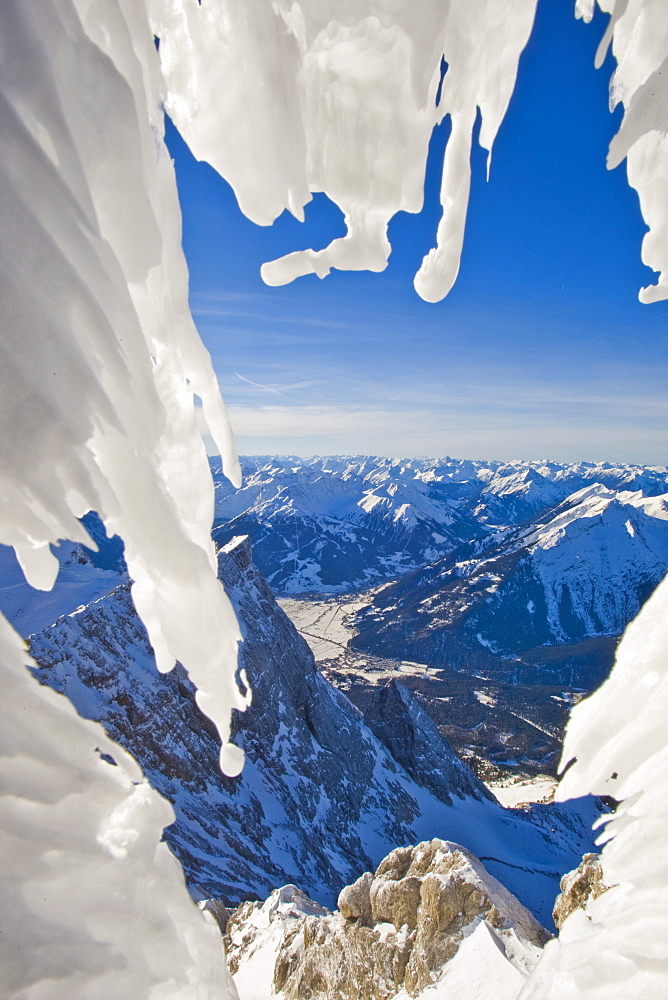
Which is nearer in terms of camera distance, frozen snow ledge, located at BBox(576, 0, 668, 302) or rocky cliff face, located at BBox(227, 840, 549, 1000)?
frozen snow ledge, located at BBox(576, 0, 668, 302)

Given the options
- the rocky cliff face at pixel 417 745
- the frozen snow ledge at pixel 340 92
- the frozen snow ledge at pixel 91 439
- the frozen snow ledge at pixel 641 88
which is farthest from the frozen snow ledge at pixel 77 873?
the rocky cliff face at pixel 417 745

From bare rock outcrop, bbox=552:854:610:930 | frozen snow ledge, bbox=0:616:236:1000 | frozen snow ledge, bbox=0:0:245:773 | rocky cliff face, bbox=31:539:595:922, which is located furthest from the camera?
rocky cliff face, bbox=31:539:595:922

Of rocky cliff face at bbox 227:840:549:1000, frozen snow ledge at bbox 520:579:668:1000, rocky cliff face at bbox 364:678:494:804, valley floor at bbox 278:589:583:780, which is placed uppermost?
frozen snow ledge at bbox 520:579:668:1000

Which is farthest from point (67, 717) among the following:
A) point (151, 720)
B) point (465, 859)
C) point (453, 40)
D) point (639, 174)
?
point (151, 720)

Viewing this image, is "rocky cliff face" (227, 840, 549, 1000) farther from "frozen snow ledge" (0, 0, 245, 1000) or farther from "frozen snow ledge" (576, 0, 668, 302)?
"frozen snow ledge" (576, 0, 668, 302)

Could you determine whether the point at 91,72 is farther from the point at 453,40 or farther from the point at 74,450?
the point at 453,40

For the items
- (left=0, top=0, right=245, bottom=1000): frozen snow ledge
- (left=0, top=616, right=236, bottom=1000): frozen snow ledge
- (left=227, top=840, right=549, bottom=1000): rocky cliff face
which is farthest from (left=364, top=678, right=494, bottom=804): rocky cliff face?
(left=0, top=0, right=245, bottom=1000): frozen snow ledge
